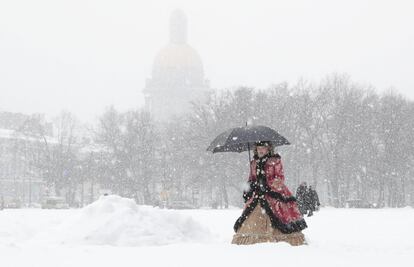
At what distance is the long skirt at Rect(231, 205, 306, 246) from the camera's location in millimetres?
11492

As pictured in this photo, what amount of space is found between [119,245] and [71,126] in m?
52.3

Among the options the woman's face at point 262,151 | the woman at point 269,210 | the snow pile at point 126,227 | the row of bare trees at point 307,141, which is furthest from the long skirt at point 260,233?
the row of bare trees at point 307,141

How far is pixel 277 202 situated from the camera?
38.1ft

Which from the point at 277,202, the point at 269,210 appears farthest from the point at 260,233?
the point at 277,202

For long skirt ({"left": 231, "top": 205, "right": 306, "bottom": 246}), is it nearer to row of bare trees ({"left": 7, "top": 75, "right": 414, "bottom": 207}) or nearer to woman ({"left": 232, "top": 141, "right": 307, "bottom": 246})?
woman ({"left": 232, "top": 141, "right": 307, "bottom": 246})

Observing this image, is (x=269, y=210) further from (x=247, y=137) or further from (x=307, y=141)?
(x=307, y=141)

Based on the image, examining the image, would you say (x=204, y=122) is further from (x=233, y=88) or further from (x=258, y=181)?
(x=258, y=181)

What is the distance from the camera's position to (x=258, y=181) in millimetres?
11773

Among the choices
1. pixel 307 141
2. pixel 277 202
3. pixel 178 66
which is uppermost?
pixel 178 66

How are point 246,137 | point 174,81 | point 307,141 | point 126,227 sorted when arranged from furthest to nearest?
point 174,81
point 307,141
point 126,227
point 246,137

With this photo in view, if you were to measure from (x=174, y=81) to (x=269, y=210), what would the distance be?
352 ft

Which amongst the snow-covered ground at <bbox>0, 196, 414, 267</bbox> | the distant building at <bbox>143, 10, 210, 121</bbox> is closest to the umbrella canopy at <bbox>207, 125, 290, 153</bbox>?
the snow-covered ground at <bbox>0, 196, 414, 267</bbox>

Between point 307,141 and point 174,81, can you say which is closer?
point 307,141

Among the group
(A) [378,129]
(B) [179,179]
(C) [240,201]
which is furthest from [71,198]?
(A) [378,129]
